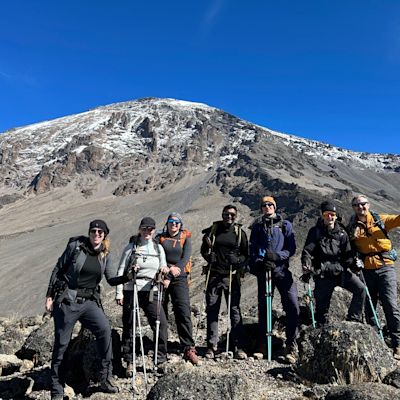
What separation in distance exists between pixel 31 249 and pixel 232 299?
55.1 metres

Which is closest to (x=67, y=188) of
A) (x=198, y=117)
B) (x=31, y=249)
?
(x=31, y=249)

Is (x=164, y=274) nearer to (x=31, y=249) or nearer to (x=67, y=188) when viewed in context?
(x=31, y=249)

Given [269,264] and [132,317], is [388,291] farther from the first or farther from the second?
[132,317]

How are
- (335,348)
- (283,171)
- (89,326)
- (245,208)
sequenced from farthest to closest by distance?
(283,171) < (245,208) < (89,326) < (335,348)

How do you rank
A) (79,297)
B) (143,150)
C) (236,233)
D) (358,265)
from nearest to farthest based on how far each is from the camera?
1. (79,297)
2. (358,265)
3. (236,233)
4. (143,150)

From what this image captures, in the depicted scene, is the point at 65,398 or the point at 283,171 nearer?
the point at 65,398

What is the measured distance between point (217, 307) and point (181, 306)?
1.84 ft

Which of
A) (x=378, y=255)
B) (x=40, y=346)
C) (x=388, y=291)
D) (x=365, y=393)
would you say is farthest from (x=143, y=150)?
(x=365, y=393)

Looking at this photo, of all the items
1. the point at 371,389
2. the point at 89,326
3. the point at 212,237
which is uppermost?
the point at 212,237

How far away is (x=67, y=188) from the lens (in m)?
98.2

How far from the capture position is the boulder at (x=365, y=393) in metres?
3.26

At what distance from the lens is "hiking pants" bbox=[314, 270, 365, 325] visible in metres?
5.41

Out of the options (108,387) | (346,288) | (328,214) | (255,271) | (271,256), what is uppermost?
(328,214)

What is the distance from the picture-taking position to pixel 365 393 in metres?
3.29
